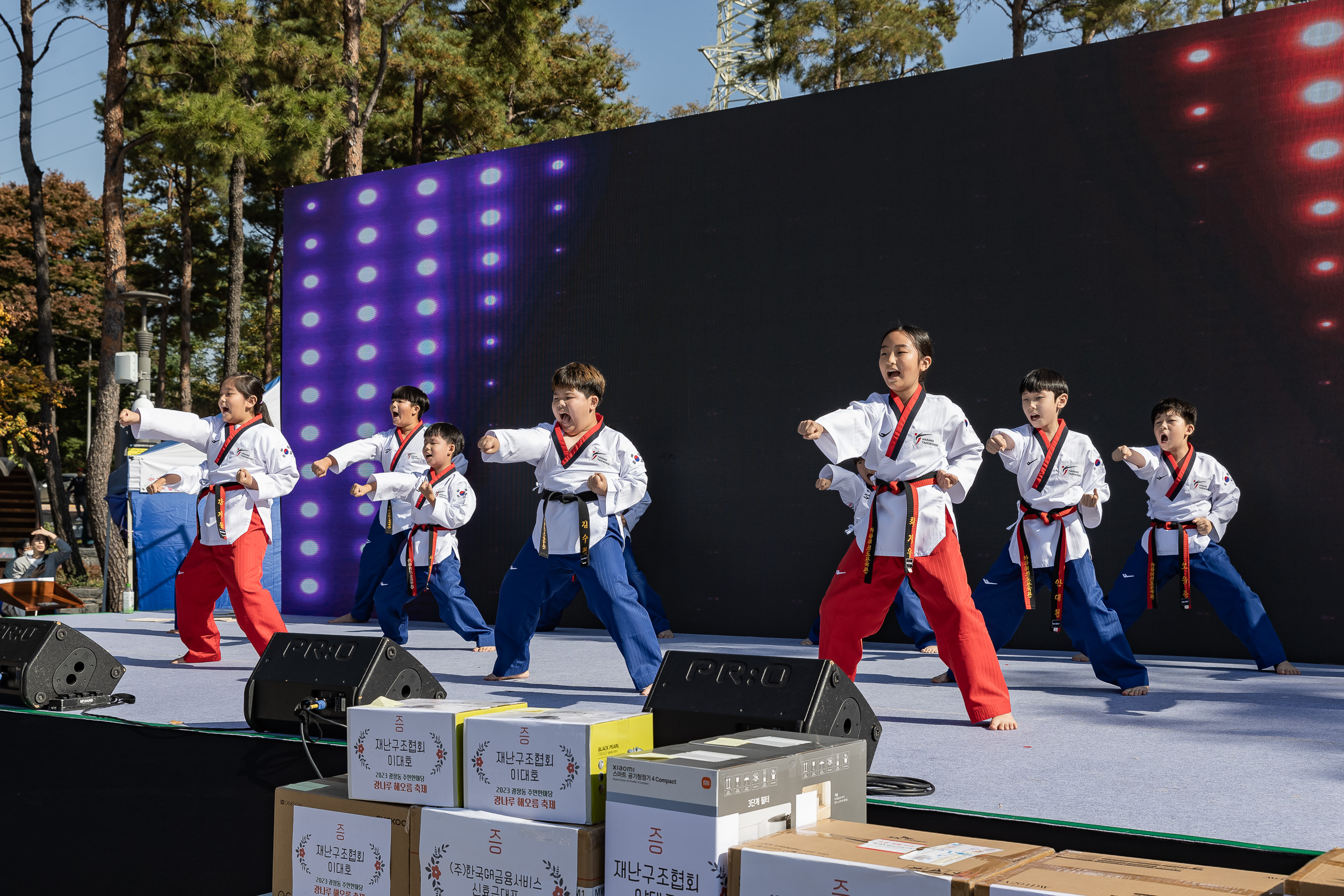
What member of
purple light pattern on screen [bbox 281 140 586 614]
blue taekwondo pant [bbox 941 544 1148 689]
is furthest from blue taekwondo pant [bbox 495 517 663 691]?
purple light pattern on screen [bbox 281 140 586 614]

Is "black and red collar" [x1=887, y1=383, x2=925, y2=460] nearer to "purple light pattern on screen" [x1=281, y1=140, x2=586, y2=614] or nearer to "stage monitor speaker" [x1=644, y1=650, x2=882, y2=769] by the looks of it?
"stage monitor speaker" [x1=644, y1=650, x2=882, y2=769]

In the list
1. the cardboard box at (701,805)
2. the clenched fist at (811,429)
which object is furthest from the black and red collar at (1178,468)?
the cardboard box at (701,805)

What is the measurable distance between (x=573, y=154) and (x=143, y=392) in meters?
5.65

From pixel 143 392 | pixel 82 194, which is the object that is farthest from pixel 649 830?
pixel 82 194

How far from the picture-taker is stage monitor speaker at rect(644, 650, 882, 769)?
2.04 m

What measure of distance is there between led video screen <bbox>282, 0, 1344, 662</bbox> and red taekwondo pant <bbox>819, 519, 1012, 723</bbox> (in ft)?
7.90

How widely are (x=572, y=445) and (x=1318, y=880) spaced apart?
330cm

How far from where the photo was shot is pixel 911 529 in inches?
135

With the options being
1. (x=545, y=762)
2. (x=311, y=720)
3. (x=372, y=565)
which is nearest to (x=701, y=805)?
(x=545, y=762)

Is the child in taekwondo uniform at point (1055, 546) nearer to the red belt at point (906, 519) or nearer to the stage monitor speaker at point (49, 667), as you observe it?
the red belt at point (906, 519)

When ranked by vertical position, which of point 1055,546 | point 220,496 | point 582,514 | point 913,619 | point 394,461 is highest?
point 394,461

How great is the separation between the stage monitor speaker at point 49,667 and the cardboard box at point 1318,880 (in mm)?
3171

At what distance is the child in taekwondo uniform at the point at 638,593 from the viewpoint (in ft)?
20.5

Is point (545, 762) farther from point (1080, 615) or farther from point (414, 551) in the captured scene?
point (414, 551)
